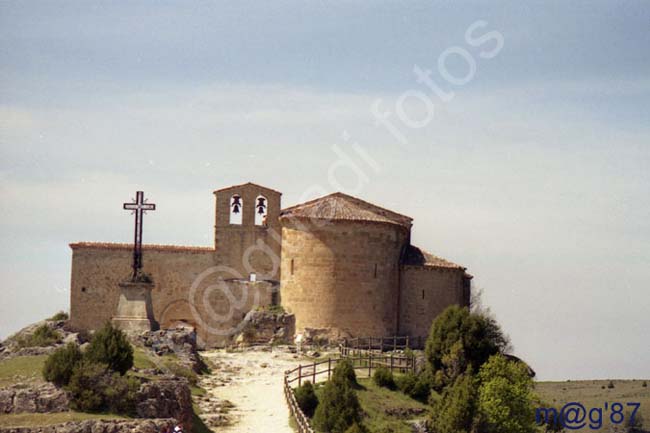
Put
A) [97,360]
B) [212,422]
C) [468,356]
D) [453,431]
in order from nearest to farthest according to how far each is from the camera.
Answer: [97,360]
[212,422]
[453,431]
[468,356]

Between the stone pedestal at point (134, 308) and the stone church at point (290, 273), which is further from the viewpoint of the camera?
the stone church at point (290, 273)

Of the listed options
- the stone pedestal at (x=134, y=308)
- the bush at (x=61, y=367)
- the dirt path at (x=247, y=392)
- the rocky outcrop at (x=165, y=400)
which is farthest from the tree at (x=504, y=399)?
the bush at (x=61, y=367)

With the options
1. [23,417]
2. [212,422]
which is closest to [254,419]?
[212,422]

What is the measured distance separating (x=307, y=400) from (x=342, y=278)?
416 inches

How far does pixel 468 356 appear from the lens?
4038cm

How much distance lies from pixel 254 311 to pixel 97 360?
16.0m

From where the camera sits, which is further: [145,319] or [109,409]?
[145,319]

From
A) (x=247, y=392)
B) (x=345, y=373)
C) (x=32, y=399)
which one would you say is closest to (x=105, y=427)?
(x=32, y=399)

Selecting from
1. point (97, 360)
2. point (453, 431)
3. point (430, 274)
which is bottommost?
point (453, 431)

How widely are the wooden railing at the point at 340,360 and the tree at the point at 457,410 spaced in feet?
11.5

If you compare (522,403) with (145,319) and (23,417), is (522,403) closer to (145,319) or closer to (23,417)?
(145,319)

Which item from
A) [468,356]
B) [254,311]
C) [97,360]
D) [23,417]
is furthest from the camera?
[254,311]

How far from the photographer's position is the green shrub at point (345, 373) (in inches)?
1391

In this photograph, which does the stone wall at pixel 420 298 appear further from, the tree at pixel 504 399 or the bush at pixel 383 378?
the bush at pixel 383 378
